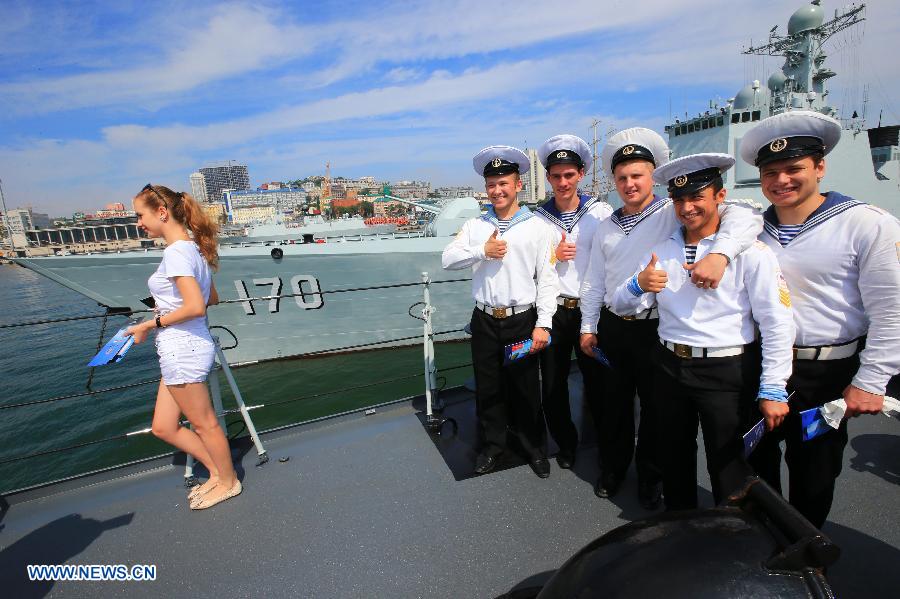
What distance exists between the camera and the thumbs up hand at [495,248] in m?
2.14

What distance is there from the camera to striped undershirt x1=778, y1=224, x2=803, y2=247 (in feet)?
4.80

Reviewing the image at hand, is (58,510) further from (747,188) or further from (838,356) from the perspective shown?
(747,188)

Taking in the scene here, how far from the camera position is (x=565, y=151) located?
2295 millimetres

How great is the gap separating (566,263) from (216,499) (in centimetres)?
217

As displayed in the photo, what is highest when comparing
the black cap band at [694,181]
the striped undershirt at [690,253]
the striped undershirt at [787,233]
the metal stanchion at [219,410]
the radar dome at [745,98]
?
the radar dome at [745,98]

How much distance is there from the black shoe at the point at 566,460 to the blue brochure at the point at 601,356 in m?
0.65

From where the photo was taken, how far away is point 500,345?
2365 millimetres

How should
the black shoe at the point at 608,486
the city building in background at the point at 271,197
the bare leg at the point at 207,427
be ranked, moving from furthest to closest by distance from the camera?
the city building in background at the point at 271,197, the black shoe at the point at 608,486, the bare leg at the point at 207,427

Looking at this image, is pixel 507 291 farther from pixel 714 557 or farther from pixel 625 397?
pixel 714 557

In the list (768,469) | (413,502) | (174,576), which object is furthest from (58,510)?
(768,469)

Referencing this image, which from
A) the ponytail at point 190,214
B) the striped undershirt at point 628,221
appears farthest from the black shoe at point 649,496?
the ponytail at point 190,214

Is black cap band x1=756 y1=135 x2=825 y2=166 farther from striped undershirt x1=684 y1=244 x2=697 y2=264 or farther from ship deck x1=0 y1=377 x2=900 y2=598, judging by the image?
ship deck x1=0 y1=377 x2=900 y2=598

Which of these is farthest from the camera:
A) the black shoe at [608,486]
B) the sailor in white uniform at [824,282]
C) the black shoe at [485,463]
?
the black shoe at [485,463]

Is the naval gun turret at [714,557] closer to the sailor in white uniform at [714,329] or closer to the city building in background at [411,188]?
the sailor in white uniform at [714,329]
